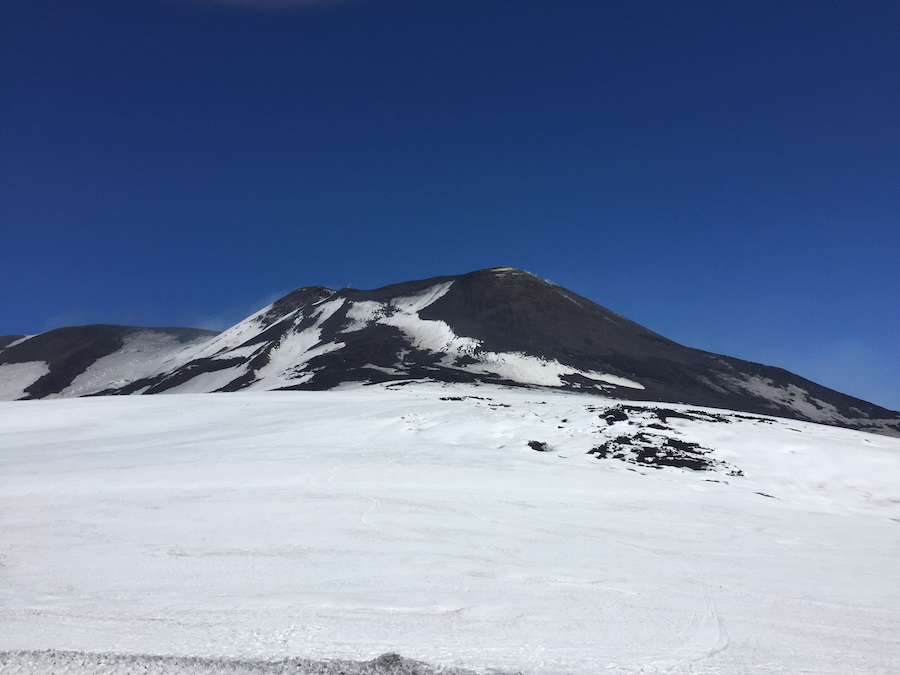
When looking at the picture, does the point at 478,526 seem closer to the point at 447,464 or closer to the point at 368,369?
the point at 447,464

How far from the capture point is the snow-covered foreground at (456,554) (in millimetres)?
5219

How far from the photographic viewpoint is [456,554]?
7.71 meters

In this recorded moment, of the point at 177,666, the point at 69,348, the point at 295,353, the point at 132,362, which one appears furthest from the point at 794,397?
the point at 69,348

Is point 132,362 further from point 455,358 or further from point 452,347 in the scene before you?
point 455,358

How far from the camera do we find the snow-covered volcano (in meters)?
47.8

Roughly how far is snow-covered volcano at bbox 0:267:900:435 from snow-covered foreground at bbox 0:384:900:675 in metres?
24.6

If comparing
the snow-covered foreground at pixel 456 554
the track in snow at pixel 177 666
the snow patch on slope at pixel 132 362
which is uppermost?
the snow patch on slope at pixel 132 362

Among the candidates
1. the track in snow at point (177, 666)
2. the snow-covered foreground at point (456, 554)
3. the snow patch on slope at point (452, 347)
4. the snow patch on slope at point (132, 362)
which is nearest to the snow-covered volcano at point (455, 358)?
the snow patch on slope at point (452, 347)

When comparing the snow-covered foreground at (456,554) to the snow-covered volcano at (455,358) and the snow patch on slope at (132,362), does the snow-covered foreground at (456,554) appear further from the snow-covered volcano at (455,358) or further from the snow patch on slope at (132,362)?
the snow patch on slope at (132,362)

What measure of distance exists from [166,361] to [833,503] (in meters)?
81.8

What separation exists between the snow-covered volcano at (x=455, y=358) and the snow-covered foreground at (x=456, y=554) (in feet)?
80.8

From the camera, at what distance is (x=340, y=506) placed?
985 cm

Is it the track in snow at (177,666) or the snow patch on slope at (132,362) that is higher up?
the snow patch on slope at (132,362)

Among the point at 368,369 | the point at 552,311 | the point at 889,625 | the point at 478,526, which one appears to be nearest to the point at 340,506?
the point at 478,526
